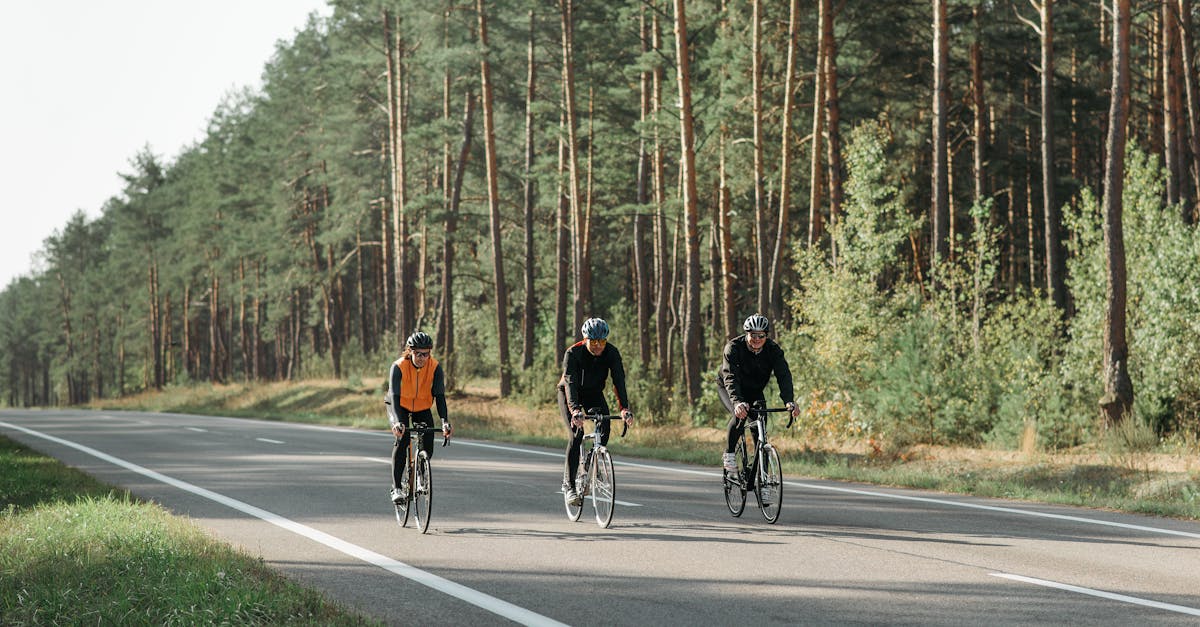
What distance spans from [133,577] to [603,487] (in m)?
4.73

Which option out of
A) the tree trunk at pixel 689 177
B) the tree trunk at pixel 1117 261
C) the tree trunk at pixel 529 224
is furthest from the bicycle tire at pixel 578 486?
the tree trunk at pixel 529 224

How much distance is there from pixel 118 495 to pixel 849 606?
10033mm

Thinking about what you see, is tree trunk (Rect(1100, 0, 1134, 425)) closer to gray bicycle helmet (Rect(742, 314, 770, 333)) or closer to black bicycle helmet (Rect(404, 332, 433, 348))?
gray bicycle helmet (Rect(742, 314, 770, 333))

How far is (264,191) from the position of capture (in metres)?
68.6

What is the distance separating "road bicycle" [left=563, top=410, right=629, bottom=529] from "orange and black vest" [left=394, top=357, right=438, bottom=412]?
5.32ft

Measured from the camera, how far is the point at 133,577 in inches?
305

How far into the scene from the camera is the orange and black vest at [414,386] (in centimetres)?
1102

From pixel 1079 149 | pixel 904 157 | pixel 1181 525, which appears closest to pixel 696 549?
pixel 1181 525

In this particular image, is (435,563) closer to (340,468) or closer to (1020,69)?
(340,468)

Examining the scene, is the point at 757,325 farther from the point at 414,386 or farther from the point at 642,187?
the point at 642,187

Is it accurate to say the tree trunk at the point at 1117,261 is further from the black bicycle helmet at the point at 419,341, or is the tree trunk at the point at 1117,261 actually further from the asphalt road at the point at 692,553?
the black bicycle helmet at the point at 419,341

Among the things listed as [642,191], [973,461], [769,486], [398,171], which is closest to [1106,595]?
[769,486]

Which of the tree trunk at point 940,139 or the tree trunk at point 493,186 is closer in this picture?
the tree trunk at point 940,139

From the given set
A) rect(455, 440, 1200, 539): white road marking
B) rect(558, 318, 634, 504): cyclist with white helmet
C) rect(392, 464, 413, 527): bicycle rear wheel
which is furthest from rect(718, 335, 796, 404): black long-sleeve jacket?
rect(392, 464, 413, 527): bicycle rear wheel
